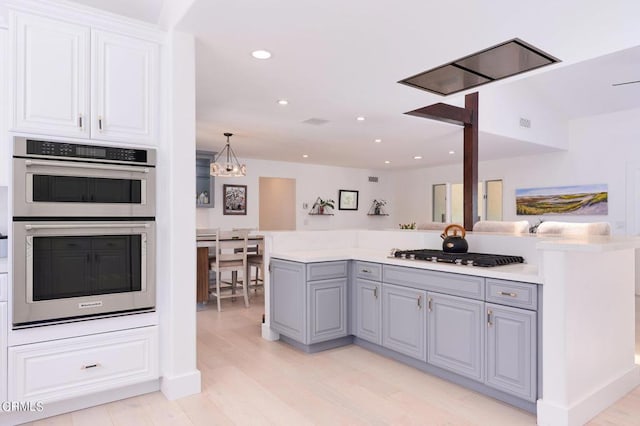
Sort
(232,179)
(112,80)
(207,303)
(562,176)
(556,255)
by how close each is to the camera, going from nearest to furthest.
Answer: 1. (556,255)
2. (112,80)
3. (207,303)
4. (562,176)
5. (232,179)

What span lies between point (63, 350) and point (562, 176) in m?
7.72

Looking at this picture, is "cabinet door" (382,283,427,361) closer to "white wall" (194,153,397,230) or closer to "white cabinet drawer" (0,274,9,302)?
"white cabinet drawer" (0,274,9,302)

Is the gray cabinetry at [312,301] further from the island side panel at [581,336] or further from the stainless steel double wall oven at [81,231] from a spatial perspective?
the island side panel at [581,336]

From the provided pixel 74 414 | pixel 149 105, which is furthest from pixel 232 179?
pixel 74 414

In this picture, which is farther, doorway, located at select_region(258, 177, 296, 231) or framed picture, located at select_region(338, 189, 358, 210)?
framed picture, located at select_region(338, 189, 358, 210)

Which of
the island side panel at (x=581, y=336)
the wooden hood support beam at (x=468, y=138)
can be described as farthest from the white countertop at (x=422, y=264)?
the wooden hood support beam at (x=468, y=138)

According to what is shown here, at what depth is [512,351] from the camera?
2453 mm

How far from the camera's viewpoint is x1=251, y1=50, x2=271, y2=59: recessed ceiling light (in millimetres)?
2863

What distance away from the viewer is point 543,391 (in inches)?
91.0

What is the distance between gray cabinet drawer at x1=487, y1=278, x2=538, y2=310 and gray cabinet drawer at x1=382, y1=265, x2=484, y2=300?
8 centimetres

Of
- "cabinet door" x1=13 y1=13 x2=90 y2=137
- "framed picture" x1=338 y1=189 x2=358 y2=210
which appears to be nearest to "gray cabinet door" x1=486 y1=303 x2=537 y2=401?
"cabinet door" x1=13 y1=13 x2=90 y2=137

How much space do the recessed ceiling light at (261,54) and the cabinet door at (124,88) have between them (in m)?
0.65

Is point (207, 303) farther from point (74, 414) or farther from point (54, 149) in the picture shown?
point (54, 149)

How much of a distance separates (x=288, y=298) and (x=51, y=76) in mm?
2386
